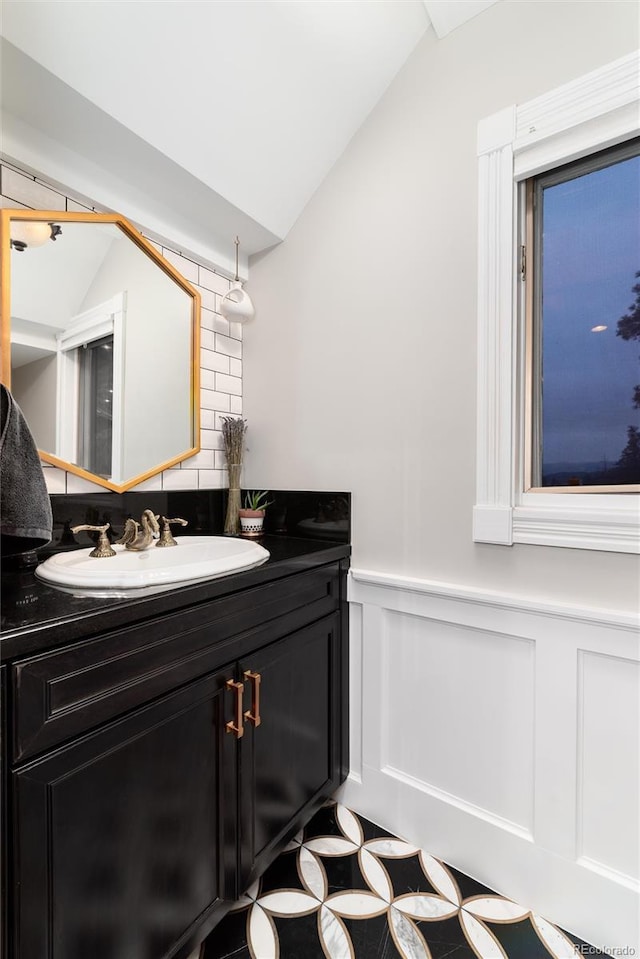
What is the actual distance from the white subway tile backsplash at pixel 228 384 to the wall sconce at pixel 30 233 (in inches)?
25.3

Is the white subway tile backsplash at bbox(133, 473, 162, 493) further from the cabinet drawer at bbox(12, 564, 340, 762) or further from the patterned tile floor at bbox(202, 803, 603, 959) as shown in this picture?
the patterned tile floor at bbox(202, 803, 603, 959)

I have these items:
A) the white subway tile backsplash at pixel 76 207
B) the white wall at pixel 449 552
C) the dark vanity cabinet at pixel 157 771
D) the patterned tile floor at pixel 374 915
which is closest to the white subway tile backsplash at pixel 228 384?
the white wall at pixel 449 552

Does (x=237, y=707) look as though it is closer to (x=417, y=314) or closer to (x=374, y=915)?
(x=374, y=915)

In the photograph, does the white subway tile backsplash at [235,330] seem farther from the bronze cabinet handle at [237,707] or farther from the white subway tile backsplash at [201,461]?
the bronze cabinet handle at [237,707]

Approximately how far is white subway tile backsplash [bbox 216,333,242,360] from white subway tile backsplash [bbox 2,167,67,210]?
638 millimetres

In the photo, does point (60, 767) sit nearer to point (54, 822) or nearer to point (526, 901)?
point (54, 822)

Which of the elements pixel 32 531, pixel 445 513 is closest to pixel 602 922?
pixel 445 513

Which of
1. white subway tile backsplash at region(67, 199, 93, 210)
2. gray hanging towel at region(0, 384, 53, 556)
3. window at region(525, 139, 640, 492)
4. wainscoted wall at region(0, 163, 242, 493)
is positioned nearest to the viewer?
gray hanging towel at region(0, 384, 53, 556)

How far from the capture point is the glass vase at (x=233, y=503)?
169 cm

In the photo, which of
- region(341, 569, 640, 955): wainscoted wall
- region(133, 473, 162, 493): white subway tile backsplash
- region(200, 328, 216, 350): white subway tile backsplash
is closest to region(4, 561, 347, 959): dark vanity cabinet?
region(341, 569, 640, 955): wainscoted wall

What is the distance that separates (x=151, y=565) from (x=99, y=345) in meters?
0.68

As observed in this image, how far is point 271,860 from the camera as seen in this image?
1.23 m

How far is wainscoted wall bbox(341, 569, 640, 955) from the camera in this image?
111cm

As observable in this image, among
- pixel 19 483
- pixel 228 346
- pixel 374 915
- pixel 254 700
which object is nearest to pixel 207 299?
pixel 228 346
